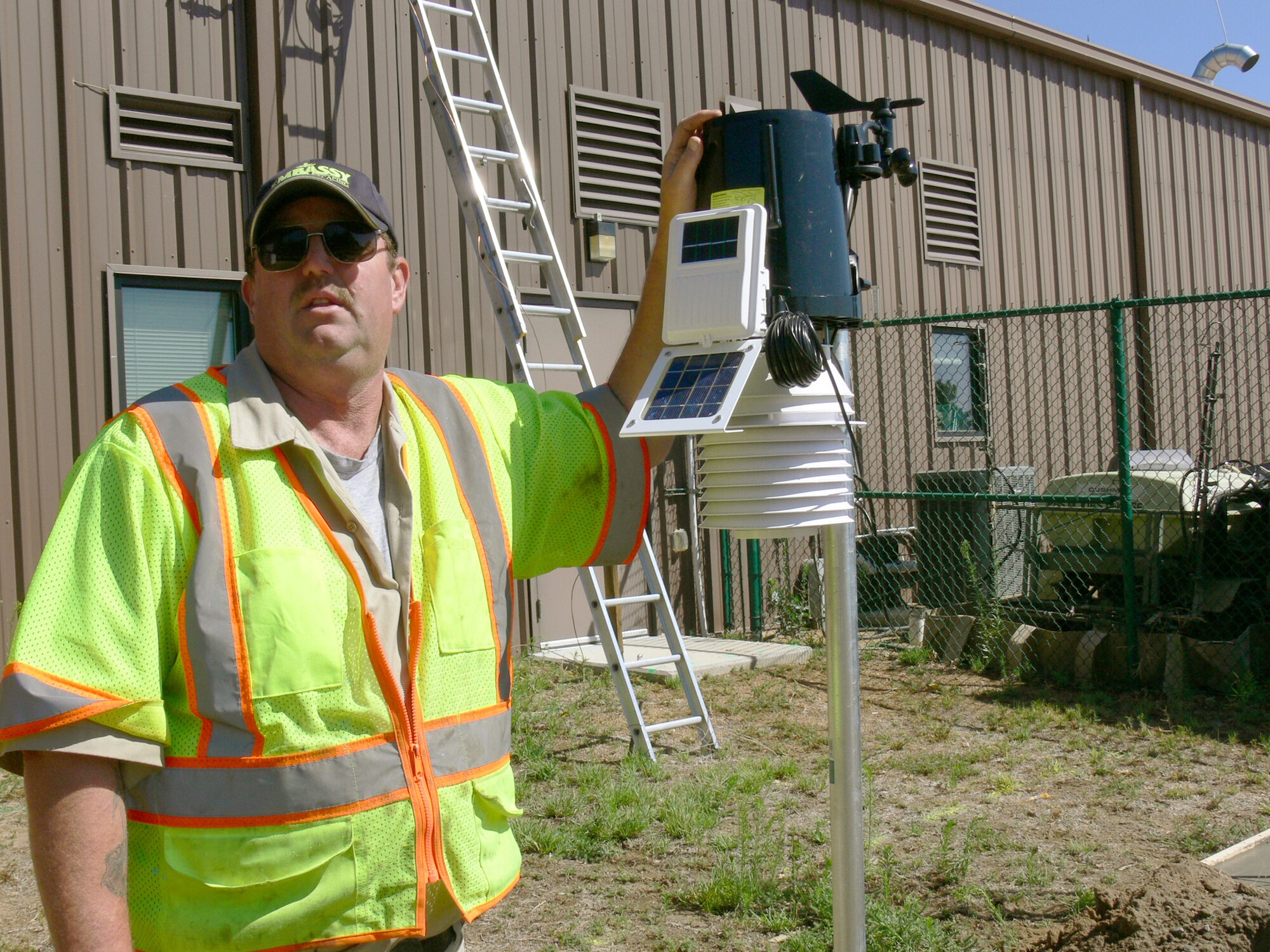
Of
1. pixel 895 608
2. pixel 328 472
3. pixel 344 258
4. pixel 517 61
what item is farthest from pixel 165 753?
pixel 895 608

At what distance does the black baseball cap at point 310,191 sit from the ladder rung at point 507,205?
4.39 metres

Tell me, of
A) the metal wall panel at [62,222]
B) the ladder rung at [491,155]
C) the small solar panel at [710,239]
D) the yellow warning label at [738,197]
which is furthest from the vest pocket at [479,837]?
the metal wall panel at [62,222]

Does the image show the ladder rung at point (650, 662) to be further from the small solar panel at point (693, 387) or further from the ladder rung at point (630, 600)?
the small solar panel at point (693, 387)

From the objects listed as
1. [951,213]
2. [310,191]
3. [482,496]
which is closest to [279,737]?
[482,496]

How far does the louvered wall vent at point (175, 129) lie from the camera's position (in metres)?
6.82

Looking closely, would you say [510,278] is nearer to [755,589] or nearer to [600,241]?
[600,241]

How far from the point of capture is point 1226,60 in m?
17.7

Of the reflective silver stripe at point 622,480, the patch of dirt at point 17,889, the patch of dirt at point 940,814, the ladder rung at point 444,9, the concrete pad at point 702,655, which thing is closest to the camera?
the reflective silver stripe at point 622,480

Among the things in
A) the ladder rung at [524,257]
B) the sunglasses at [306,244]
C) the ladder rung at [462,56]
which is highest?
the ladder rung at [462,56]

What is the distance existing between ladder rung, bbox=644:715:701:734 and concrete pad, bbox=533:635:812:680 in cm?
133

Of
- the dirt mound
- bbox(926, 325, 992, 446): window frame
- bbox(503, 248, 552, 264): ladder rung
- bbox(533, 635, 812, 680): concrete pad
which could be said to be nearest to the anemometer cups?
the dirt mound

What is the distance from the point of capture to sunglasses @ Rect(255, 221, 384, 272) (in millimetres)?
1969

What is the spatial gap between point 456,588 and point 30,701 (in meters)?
0.67

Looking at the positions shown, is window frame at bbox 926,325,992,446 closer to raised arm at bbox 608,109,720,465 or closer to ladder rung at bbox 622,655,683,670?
ladder rung at bbox 622,655,683,670
